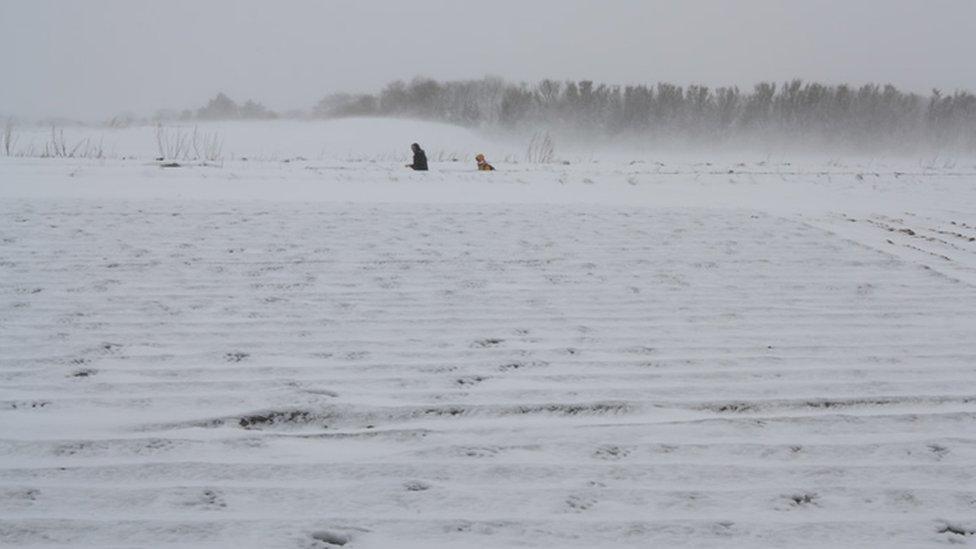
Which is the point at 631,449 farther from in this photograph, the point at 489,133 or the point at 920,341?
the point at 489,133

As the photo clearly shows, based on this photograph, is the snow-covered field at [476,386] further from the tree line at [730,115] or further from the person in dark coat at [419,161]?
the tree line at [730,115]

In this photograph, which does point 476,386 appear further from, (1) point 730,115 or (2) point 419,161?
(1) point 730,115

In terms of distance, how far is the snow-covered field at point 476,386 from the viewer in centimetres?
209

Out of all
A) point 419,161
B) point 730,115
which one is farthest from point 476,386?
point 730,115

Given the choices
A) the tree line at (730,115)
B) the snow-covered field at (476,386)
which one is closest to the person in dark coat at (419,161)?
the snow-covered field at (476,386)

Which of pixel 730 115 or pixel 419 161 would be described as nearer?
pixel 419 161

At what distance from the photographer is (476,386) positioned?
3041mm

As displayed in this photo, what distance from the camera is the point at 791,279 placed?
5047mm

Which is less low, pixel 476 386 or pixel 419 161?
pixel 419 161

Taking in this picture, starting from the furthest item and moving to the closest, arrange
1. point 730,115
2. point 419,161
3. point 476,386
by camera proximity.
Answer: point 730,115
point 419,161
point 476,386

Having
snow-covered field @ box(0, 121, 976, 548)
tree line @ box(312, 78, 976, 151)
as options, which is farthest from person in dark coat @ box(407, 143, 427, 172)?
tree line @ box(312, 78, 976, 151)

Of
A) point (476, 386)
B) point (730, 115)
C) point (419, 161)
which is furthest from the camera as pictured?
point (730, 115)

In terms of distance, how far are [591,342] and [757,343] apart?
3.25 feet

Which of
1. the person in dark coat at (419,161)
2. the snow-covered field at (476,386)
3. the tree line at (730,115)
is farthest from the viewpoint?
the tree line at (730,115)
